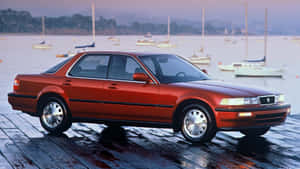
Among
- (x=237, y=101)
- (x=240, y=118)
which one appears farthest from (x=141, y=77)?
(x=240, y=118)

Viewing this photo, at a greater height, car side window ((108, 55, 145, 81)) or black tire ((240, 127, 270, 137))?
car side window ((108, 55, 145, 81))

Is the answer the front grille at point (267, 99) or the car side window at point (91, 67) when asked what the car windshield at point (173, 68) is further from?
the front grille at point (267, 99)

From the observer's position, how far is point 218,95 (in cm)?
884

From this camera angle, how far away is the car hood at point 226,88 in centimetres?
888

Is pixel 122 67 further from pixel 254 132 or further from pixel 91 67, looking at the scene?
pixel 254 132

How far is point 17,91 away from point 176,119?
3.56 meters

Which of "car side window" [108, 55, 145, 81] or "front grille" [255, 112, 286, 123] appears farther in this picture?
"car side window" [108, 55, 145, 81]

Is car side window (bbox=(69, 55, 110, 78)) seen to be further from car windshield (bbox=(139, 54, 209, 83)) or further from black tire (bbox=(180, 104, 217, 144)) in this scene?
black tire (bbox=(180, 104, 217, 144))

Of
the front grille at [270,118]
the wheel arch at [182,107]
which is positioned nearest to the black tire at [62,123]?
the wheel arch at [182,107]

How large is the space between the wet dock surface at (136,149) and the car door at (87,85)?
1.55 ft

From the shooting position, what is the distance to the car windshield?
9.69 meters

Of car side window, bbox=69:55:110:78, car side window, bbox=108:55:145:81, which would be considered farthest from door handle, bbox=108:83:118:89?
car side window, bbox=69:55:110:78

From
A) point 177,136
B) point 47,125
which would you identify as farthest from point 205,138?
point 47,125

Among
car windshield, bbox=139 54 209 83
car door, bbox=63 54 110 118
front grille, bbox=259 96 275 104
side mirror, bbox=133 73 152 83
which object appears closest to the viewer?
front grille, bbox=259 96 275 104
